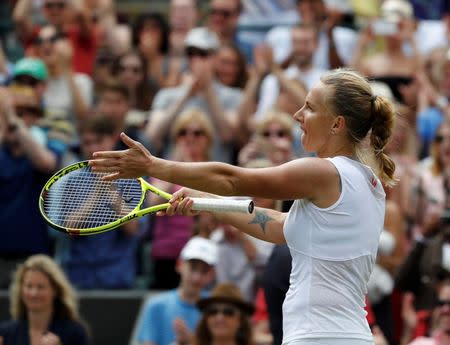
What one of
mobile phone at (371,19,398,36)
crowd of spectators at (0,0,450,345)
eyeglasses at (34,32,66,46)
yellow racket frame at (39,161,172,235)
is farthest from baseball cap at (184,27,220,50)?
yellow racket frame at (39,161,172,235)

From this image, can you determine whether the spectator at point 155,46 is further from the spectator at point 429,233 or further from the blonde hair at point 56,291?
the blonde hair at point 56,291

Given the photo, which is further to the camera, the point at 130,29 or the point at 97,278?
the point at 130,29

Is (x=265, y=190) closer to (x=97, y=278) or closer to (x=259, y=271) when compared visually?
(x=259, y=271)

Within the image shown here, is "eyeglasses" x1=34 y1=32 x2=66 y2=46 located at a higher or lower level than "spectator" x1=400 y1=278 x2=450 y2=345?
higher

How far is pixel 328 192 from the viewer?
437 cm

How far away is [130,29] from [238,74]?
5.94 ft

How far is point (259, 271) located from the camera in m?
8.31

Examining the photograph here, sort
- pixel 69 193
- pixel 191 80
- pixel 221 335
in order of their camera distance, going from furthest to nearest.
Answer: pixel 191 80 → pixel 221 335 → pixel 69 193

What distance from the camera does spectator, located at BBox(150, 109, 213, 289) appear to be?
29.0 ft

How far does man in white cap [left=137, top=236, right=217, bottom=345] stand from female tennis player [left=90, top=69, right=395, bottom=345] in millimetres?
3487

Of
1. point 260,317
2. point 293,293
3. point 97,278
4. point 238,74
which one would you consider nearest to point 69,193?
point 293,293

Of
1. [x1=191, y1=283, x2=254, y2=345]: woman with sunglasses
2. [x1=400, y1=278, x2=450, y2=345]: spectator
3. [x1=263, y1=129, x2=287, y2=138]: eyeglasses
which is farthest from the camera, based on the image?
[x1=263, y1=129, x2=287, y2=138]: eyeglasses

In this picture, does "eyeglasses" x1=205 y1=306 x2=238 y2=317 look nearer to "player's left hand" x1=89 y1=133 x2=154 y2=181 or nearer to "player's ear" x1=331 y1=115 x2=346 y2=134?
"player's ear" x1=331 y1=115 x2=346 y2=134

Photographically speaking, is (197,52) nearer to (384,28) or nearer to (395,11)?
(384,28)
